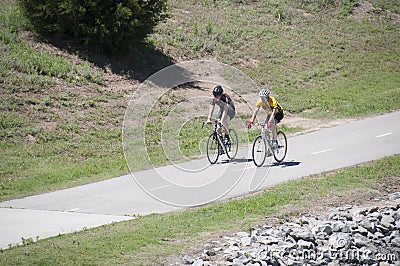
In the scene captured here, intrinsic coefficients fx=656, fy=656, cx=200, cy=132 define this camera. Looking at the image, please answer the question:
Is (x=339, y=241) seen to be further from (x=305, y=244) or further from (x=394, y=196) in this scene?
(x=394, y=196)

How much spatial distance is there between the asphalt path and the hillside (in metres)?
1.26

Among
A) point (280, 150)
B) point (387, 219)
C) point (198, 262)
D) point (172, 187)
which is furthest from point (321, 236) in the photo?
point (280, 150)

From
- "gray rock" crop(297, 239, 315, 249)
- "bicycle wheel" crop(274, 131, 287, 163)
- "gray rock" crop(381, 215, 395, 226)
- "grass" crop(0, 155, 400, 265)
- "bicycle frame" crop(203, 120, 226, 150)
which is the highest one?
"bicycle frame" crop(203, 120, 226, 150)

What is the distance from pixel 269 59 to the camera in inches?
1195

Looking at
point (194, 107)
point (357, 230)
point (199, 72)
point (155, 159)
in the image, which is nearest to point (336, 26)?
point (199, 72)

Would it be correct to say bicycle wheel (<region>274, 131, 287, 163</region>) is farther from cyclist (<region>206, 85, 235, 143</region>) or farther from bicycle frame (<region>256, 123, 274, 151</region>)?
cyclist (<region>206, 85, 235, 143</region>)

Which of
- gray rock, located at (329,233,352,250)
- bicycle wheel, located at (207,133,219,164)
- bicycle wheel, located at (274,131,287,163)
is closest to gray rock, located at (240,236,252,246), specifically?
gray rock, located at (329,233,352,250)

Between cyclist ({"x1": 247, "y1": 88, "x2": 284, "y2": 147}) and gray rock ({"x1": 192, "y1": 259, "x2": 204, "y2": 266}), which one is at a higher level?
cyclist ({"x1": 247, "y1": 88, "x2": 284, "y2": 147})

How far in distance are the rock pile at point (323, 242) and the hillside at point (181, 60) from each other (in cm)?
585

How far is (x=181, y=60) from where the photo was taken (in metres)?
27.6

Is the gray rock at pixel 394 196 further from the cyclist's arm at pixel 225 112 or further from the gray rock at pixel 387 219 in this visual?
the cyclist's arm at pixel 225 112

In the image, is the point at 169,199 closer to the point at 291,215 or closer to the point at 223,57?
the point at 291,215

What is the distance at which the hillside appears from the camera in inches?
730

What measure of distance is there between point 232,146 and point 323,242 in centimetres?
556
